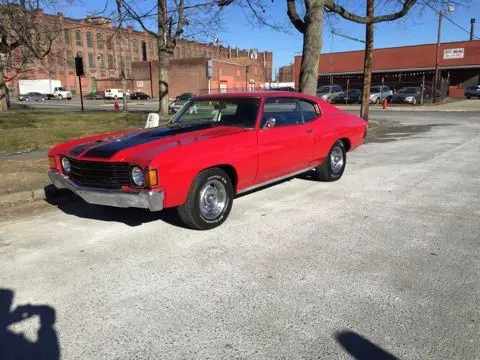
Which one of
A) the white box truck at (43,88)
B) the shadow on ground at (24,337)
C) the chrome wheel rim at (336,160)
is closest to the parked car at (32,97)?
the white box truck at (43,88)

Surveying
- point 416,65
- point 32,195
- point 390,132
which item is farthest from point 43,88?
point 32,195

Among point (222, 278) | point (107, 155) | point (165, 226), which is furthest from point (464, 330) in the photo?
point (107, 155)

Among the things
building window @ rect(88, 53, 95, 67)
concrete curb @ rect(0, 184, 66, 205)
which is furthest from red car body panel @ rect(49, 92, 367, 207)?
building window @ rect(88, 53, 95, 67)

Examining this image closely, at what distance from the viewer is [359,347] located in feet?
9.13

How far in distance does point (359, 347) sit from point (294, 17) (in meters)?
13.3

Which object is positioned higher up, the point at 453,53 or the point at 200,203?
the point at 453,53

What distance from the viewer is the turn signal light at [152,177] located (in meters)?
4.31

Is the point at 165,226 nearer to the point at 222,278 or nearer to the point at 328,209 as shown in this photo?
the point at 222,278

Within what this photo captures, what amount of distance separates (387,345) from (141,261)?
91.5 inches

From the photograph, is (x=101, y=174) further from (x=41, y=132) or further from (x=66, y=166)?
(x=41, y=132)

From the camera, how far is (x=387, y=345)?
2.80m

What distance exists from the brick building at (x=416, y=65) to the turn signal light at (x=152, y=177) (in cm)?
4122

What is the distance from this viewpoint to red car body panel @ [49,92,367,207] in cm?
448

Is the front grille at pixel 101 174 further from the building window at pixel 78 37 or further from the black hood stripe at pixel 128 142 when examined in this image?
the building window at pixel 78 37
